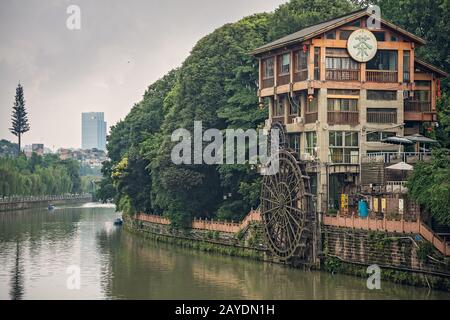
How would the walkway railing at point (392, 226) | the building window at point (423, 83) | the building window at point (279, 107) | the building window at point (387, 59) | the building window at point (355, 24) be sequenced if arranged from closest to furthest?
the walkway railing at point (392, 226)
the building window at point (355, 24)
the building window at point (387, 59)
the building window at point (423, 83)
the building window at point (279, 107)

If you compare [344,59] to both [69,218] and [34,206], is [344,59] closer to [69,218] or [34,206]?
[69,218]

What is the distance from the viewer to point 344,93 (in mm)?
57156

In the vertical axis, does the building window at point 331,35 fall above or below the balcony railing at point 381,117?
above

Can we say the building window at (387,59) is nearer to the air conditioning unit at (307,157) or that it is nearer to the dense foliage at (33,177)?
the air conditioning unit at (307,157)

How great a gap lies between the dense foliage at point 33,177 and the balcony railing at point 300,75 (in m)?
86.4

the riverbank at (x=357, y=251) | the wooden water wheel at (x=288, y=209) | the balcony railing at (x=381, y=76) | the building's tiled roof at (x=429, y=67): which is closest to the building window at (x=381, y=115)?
the balcony railing at (x=381, y=76)

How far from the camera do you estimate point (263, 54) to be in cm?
6269

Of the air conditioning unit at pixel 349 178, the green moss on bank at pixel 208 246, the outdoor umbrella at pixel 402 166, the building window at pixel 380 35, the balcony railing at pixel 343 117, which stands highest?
the building window at pixel 380 35

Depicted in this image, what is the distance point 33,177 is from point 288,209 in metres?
108

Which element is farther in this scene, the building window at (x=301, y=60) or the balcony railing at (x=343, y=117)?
the building window at (x=301, y=60)

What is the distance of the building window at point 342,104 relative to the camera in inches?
2242

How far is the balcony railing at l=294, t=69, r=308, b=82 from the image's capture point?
2253 inches

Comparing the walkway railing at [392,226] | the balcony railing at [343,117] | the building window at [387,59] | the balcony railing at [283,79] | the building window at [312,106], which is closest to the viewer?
the walkway railing at [392,226]
